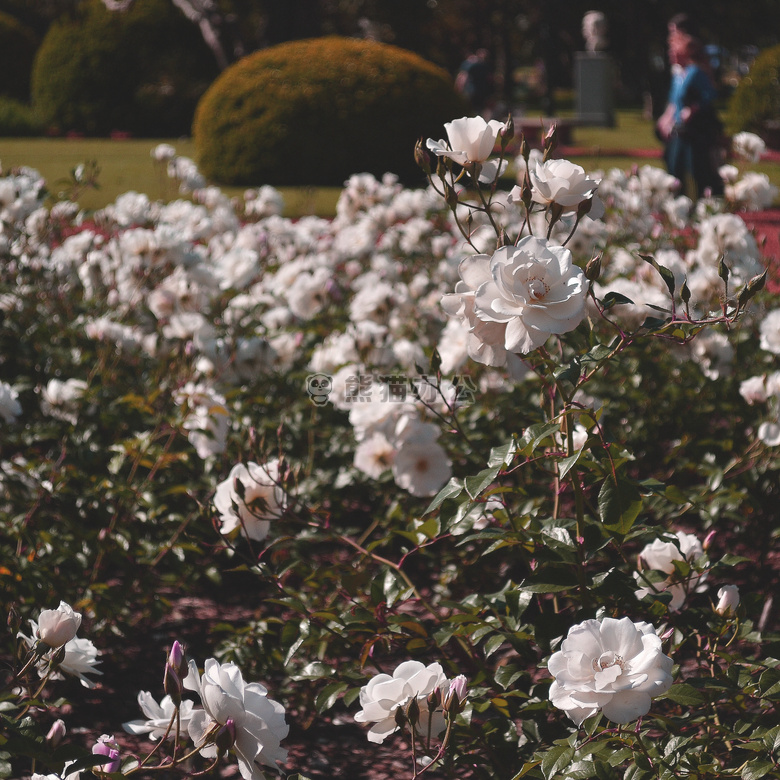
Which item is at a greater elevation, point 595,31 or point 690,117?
point 690,117

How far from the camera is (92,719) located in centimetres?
210

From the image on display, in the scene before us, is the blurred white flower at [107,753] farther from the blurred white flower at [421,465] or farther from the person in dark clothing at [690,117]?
the person in dark clothing at [690,117]

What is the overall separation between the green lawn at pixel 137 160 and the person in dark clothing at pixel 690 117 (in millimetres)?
859

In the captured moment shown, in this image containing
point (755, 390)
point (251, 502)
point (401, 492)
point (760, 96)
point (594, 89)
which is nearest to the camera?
point (251, 502)

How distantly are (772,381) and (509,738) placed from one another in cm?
114

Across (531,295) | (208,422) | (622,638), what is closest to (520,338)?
(531,295)

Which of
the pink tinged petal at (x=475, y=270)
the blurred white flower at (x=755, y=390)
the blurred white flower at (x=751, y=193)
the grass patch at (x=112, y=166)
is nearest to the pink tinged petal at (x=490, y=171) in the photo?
the pink tinged petal at (x=475, y=270)

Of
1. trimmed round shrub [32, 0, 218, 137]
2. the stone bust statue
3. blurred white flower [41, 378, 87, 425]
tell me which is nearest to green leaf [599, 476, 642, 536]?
blurred white flower [41, 378, 87, 425]

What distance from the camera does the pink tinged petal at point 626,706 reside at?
1.08 metres

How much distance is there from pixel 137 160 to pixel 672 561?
12.7 meters

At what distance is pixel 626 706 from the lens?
109cm

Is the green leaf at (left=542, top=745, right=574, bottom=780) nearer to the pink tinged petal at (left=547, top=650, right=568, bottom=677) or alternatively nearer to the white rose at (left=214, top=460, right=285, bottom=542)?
the pink tinged petal at (left=547, top=650, right=568, bottom=677)

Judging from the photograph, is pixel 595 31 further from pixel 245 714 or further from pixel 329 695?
pixel 245 714

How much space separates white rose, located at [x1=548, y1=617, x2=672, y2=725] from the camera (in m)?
1.08
